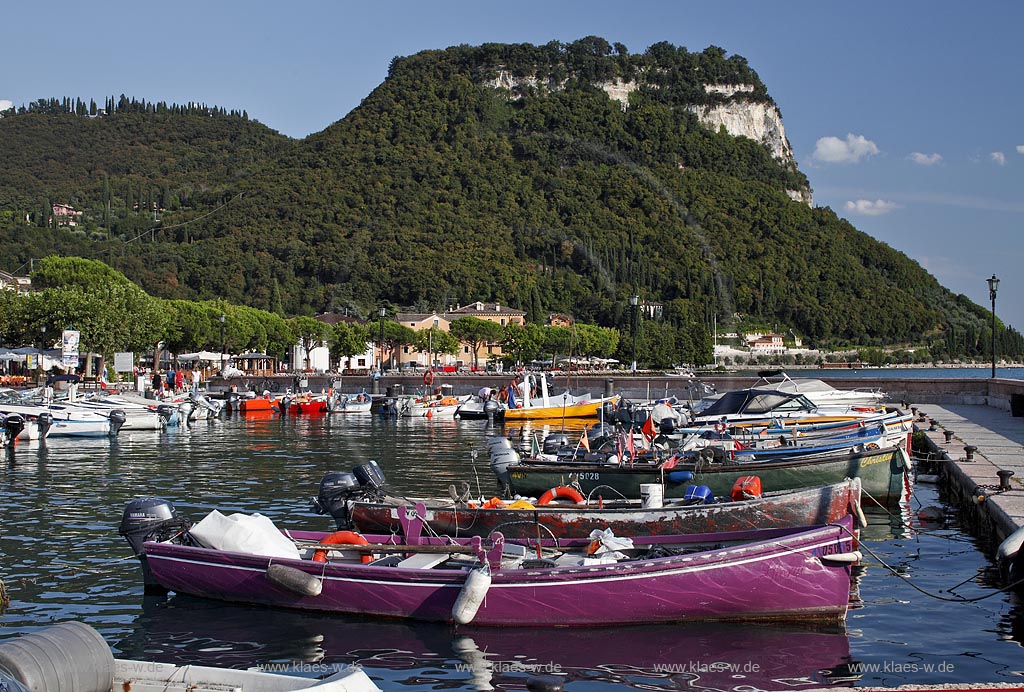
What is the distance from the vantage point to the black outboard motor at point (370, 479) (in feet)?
61.0

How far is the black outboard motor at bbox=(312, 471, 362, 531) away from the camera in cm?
1836

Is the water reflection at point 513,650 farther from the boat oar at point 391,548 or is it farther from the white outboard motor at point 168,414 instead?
the white outboard motor at point 168,414

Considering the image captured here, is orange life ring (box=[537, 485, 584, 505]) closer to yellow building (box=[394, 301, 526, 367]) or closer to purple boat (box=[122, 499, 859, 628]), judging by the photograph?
purple boat (box=[122, 499, 859, 628])

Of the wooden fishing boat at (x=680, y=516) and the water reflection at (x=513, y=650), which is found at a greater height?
the wooden fishing boat at (x=680, y=516)

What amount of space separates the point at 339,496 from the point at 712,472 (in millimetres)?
7449

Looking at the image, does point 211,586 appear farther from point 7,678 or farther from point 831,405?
point 831,405

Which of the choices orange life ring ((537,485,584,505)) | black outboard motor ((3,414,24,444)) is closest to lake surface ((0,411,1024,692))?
orange life ring ((537,485,584,505))

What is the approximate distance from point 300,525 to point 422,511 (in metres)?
4.71

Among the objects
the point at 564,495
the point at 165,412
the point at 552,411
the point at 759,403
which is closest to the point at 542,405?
the point at 552,411

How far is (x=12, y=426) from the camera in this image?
117 ft

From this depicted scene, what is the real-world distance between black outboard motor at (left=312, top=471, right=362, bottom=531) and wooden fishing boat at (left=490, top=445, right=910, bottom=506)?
4728mm

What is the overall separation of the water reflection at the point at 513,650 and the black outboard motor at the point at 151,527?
1.38 metres

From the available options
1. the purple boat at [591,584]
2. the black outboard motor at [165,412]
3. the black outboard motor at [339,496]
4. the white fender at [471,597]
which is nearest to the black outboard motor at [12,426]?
the black outboard motor at [165,412]

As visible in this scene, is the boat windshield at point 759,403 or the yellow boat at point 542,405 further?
the yellow boat at point 542,405
